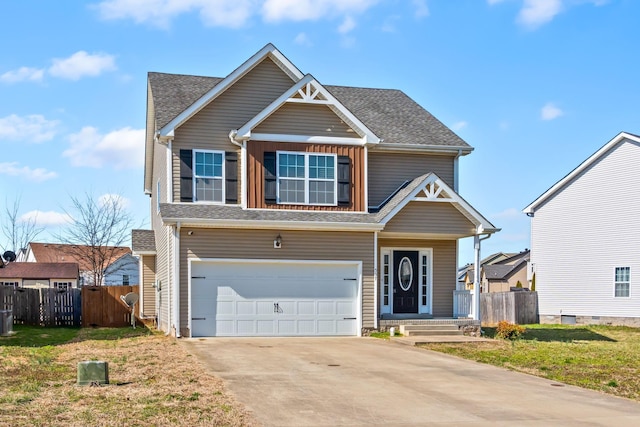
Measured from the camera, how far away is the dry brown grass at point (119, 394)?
9086 millimetres

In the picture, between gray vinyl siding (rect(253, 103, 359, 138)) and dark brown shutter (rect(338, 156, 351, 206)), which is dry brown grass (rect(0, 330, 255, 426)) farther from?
gray vinyl siding (rect(253, 103, 359, 138))

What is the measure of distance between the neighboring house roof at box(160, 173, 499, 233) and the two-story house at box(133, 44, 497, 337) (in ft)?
0.11

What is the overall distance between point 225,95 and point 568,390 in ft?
45.6

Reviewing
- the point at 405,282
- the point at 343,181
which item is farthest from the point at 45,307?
the point at 405,282

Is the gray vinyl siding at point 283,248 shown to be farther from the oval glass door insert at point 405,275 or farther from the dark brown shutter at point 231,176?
the oval glass door insert at point 405,275

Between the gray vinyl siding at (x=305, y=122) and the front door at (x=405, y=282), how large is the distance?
14.5ft

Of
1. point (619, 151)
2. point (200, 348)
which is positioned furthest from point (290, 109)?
point (619, 151)

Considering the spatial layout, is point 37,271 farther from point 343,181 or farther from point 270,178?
point 343,181

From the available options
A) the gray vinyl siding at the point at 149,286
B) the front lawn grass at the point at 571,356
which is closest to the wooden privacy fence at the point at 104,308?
the gray vinyl siding at the point at 149,286

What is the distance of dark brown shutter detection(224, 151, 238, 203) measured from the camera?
71.6 feet

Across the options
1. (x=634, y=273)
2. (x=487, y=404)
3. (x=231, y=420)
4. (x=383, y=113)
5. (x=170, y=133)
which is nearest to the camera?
(x=231, y=420)

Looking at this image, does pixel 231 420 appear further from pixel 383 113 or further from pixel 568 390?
pixel 383 113

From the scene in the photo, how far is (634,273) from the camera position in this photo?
98.2 ft

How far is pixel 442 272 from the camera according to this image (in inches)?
952
